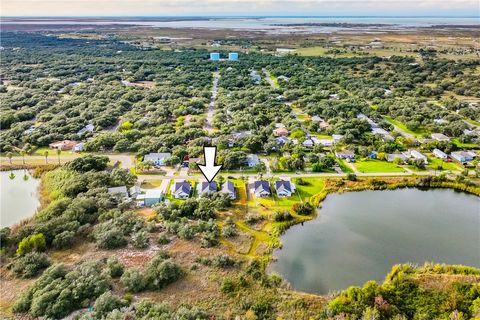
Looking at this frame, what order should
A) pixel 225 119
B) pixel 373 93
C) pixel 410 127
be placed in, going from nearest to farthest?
1. pixel 410 127
2. pixel 225 119
3. pixel 373 93

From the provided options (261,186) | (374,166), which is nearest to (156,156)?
(261,186)

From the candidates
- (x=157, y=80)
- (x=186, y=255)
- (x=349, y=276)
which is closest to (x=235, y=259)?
(x=186, y=255)

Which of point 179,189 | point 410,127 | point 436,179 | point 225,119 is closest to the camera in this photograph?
point 179,189

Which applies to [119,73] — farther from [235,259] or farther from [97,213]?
[235,259]

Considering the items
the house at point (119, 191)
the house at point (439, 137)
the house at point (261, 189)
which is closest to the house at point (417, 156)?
the house at point (439, 137)

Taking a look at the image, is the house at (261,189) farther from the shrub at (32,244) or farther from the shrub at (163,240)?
the shrub at (32,244)

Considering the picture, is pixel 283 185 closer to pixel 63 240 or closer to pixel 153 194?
pixel 153 194
